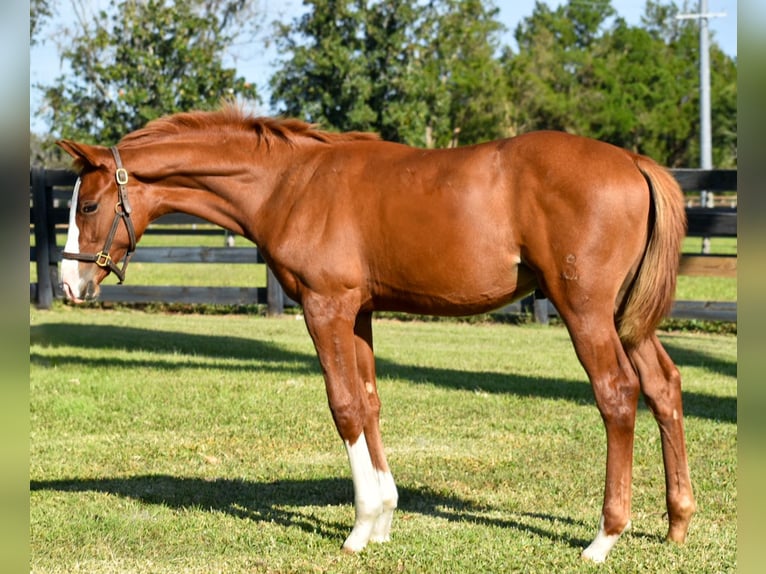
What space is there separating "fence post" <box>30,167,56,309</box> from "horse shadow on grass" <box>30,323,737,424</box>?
1439 mm

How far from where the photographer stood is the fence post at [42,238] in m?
15.2

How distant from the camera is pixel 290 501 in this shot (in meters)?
5.81

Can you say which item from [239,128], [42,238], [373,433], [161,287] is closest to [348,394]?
[373,433]

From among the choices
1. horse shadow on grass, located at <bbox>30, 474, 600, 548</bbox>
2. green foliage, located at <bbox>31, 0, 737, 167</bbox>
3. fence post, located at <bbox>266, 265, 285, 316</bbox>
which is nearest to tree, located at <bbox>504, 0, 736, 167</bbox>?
green foliage, located at <bbox>31, 0, 737, 167</bbox>

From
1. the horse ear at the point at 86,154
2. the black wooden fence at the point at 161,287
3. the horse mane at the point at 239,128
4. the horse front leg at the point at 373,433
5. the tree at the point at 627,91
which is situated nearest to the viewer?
the horse front leg at the point at 373,433

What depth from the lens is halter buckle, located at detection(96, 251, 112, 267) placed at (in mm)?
5164

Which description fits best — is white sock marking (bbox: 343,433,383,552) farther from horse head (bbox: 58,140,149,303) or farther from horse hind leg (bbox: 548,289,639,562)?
horse head (bbox: 58,140,149,303)

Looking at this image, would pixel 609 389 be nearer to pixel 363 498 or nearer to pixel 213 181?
pixel 363 498

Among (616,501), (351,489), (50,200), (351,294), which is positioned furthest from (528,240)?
(50,200)

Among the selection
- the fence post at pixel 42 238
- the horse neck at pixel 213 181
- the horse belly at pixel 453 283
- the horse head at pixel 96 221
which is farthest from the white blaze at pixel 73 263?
the fence post at pixel 42 238

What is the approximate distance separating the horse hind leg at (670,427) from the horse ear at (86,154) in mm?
3063

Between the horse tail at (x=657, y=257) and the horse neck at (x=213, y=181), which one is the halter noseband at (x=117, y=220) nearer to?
the horse neck at (x=213, y=181)

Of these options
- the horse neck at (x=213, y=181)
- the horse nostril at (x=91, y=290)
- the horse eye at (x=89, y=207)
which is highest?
the horse neck at (x=213, y=181)

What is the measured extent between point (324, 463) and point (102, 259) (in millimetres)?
2361
